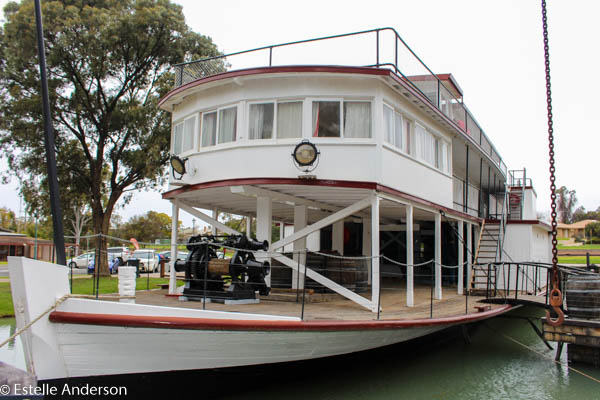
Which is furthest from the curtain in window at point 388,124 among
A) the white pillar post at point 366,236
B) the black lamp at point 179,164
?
the white pillar post at point 366,236

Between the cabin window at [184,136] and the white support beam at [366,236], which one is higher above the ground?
the cabin window at [184,136]

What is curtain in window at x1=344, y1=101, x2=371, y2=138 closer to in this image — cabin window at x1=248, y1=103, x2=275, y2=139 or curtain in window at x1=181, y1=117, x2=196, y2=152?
cabin window at x1=248, y1=103, x2=275, y2=139

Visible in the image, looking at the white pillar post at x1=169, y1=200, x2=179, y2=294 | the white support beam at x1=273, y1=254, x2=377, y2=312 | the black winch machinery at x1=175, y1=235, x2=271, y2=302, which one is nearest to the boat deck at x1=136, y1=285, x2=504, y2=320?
the white support beam at x1=273, y1=254, x2=377, y2=312

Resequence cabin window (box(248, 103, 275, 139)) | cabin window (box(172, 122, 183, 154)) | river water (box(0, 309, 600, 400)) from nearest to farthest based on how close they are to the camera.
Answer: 1. river water (box(0, 309, 600, 400))
2. cabin window (box(248, 103, 275, 139))
3. cabin window (box(172, 122, 183, 154))

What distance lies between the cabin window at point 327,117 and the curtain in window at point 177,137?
10.8 ft

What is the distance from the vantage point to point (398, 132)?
9836 millimetres

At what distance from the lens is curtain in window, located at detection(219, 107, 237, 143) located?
9414 mm

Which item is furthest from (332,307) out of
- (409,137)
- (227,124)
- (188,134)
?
(188,134)

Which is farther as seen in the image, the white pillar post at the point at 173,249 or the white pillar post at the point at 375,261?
the white pillar post at the point at 173,249

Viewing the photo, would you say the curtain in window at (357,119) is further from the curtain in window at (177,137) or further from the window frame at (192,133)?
the curtain in window at (177,137)

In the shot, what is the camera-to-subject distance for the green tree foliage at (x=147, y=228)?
69438 mm

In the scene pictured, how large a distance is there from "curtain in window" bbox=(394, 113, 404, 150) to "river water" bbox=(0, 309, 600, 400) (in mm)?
4121

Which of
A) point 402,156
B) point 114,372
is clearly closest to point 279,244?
point 402,156

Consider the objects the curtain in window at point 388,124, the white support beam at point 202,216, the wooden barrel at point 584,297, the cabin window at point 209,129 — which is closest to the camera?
the wooden barrel at point 584,297
